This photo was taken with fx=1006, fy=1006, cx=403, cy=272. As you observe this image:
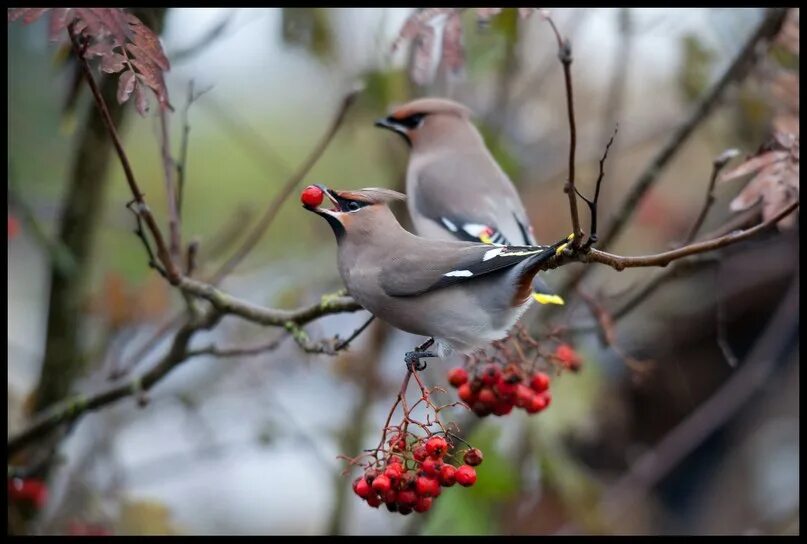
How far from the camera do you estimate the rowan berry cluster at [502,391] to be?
2.72m

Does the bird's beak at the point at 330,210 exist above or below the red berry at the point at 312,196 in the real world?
below

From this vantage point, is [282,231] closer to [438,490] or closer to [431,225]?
[431,225]

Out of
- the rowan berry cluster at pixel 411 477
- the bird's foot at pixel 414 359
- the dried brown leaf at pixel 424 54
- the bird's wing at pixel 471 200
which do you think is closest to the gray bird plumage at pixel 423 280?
the bird's foot at pixel 414 359

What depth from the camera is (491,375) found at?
273 cm

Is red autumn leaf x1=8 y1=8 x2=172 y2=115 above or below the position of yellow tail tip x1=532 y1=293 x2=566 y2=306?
above

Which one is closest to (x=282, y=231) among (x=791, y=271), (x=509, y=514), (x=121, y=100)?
(x=509, y=514)

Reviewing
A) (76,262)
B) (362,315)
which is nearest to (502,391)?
(76,262)

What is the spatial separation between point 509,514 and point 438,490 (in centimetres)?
359

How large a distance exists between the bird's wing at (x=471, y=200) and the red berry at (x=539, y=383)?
0.68m

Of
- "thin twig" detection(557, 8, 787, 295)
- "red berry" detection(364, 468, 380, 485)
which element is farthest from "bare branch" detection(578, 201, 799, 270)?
"thin twig" detection(557, 8, 787, 295)

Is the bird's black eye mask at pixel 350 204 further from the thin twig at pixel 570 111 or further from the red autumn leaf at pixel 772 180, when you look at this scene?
the red autumn leaf at pixel 772 180

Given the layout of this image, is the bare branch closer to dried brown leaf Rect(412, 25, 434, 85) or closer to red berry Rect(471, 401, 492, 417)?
red berry Rect(471, 401, 492, 417)

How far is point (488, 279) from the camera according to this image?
8.18 feet

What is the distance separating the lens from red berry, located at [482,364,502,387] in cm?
273
